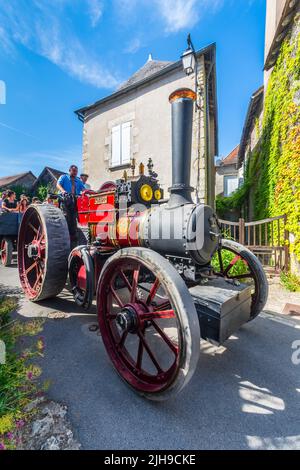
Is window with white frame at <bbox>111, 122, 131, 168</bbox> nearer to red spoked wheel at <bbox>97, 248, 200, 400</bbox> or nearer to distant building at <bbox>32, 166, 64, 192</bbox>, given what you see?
red spoked wheel at <bbox>97, 248, 200, 400</bbox>

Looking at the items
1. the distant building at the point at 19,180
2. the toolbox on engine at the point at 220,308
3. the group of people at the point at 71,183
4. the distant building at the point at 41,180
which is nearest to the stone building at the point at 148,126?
the group of people at the point at 71,183

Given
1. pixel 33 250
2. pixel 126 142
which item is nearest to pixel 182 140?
pixel 33 250

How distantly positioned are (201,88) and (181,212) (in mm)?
5768

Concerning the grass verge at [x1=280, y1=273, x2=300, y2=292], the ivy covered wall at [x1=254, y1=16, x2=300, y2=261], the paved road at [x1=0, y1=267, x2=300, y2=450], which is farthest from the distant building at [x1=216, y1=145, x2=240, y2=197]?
the paved road at [x1=0, y1=267, x2=300, y2=450]

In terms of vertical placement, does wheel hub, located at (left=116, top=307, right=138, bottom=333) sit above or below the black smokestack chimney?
below

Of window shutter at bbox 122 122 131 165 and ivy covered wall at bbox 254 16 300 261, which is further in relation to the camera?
window shutter at bbox 122 122 131 165

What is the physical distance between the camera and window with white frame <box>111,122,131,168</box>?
7891 millimetres

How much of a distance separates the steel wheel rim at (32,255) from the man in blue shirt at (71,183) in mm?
702

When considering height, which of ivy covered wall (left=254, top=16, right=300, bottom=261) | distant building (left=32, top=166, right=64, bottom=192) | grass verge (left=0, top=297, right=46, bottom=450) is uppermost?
distant building (left=32, top=166, right=64, bottom=192)

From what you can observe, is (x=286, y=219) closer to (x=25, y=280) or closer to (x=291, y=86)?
(x=291, y=86)

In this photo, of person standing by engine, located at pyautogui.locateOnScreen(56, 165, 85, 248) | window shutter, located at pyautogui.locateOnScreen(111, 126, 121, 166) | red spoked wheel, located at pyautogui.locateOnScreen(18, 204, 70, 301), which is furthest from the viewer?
window shutter, located at pyautogui.locateOnScreen(111, 126, 121, 166)

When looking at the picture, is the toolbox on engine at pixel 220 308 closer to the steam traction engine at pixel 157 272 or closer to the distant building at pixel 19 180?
the steam traction engine at pixel 157 272

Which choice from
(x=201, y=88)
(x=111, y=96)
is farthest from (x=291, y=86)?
(x=111, y=96)

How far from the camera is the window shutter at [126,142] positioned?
788cm
